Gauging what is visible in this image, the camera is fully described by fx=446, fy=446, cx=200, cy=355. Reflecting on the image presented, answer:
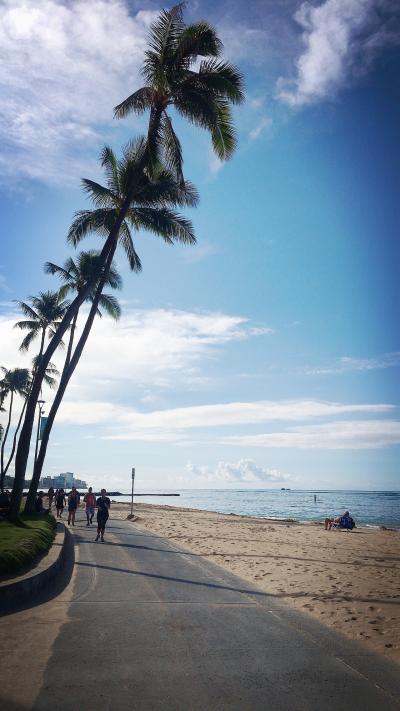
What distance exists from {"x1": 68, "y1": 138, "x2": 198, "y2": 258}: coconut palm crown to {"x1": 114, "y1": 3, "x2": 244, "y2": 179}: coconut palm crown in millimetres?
2039

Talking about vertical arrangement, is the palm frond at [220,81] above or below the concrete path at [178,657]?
above

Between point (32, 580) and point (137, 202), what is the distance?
51.4 ft

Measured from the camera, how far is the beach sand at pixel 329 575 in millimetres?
6895

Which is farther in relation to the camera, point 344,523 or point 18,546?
point 344,523

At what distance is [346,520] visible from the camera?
2705 centimetres

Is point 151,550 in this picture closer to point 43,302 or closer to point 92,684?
point 92,684

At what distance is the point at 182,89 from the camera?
15.7 m

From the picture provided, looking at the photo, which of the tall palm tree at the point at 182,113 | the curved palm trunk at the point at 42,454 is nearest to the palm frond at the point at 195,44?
the tall palm tree at the point at 182,113

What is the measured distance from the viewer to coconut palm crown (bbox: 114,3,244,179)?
1519 cm

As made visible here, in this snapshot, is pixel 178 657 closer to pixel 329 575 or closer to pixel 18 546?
pixel 18 546

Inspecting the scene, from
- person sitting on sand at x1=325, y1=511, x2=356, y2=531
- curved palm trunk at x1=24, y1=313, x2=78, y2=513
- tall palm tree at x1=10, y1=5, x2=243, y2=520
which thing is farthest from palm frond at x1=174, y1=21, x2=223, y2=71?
person sitting on sand at x1=325, y1=511, x2=356, y2=531

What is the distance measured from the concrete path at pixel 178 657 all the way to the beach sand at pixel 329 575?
577 millimetres

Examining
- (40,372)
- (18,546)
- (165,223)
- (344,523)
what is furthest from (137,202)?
(344,523)

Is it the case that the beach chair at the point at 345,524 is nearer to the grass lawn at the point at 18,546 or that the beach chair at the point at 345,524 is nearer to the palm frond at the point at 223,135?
the grass lawn at the point at 18,546
